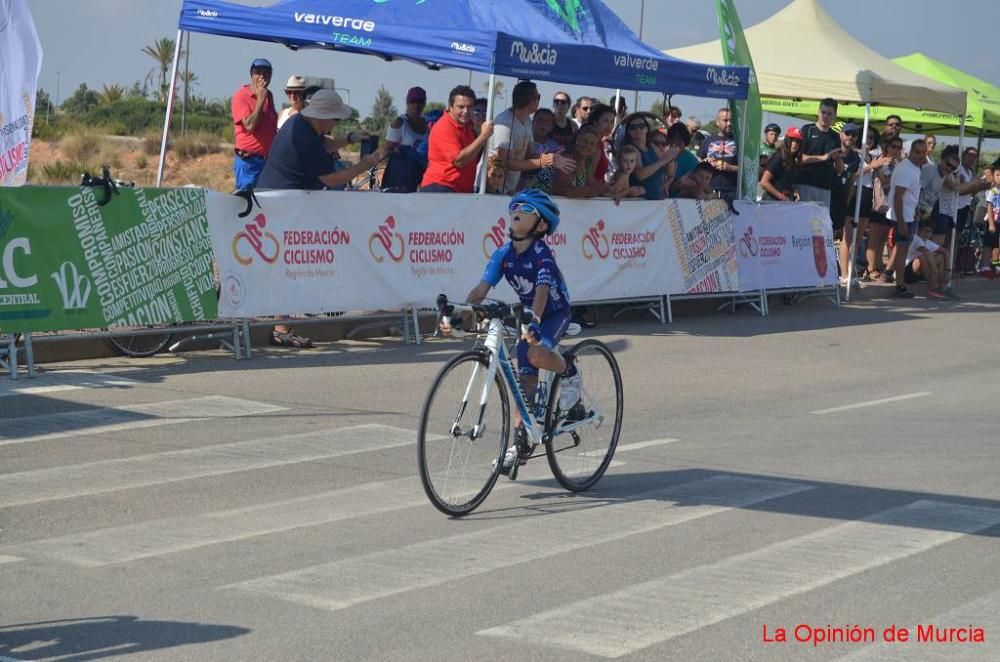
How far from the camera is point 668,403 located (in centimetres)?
1228

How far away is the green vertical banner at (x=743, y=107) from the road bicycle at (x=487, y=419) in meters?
12.0

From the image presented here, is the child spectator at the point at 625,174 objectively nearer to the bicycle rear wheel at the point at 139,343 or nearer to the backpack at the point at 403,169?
the backpack at the point at 403,169

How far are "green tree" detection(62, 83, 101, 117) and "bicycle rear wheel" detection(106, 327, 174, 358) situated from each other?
6506cm

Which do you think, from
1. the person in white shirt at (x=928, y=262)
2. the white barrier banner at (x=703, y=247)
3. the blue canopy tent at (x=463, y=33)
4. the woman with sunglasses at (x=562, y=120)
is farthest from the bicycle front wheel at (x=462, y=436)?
the person in white shirt at (x=928, y=262)

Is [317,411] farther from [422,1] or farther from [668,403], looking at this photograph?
[422,1]

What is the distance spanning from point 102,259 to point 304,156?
2592 millimetres

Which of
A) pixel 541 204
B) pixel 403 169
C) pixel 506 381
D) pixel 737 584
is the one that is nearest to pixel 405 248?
pixel 403 169

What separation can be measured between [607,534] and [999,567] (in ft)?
6.46

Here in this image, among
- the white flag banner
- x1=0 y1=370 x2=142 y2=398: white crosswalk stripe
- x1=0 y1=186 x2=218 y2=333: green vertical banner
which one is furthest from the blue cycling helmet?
the white flag banner

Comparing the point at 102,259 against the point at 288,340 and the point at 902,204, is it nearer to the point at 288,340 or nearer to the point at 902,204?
the point at 288,340

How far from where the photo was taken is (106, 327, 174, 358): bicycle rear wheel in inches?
517

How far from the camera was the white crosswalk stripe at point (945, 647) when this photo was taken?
5.64 meters

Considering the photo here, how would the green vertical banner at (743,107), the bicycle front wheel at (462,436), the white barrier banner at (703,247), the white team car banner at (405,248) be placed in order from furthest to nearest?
1. the green vertical banner at (743,107)
2. the white barrier banner at (703,247)
3. the white team car banner at (405,248)
4. the bicycle front wheel at (462,436)

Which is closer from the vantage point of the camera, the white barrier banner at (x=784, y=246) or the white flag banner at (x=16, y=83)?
the white flag banner at (x=16, y=83)
